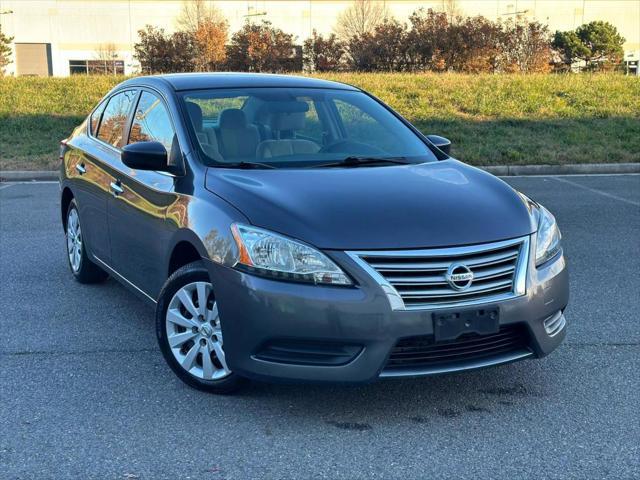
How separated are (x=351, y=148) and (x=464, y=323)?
1640mm

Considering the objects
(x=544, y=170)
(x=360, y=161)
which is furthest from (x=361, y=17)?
(x=360, y=161)

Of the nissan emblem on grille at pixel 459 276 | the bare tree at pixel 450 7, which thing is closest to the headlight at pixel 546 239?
the nissan emblem on grille at pixel 459 276

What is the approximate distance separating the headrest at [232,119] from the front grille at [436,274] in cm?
157

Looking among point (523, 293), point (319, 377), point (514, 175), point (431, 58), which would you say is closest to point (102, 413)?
point (319, 377)

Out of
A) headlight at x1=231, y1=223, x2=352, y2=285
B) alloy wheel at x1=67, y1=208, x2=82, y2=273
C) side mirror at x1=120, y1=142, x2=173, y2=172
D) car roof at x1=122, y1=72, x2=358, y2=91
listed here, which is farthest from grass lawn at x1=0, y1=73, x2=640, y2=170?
headlight at x1=231, y1=223, x2=352, y2=285

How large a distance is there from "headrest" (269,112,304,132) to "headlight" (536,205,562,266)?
156 centimetres

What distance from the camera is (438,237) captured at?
11.3ft

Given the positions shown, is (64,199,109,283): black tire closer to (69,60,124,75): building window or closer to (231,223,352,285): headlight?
(231,223,352,285): headlight

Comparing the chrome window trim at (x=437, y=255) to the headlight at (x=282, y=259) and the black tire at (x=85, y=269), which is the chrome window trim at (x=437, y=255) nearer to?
the headlight at (x=282, y=259)

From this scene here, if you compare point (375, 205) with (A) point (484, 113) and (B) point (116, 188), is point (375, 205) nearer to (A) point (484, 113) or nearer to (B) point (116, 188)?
(B) point (116, 188)

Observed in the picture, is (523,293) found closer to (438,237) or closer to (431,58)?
(438,237)

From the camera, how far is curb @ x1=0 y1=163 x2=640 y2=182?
Result: 13219 mm

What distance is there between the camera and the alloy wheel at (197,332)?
3.78m

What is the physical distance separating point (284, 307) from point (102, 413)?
1.12 metres
